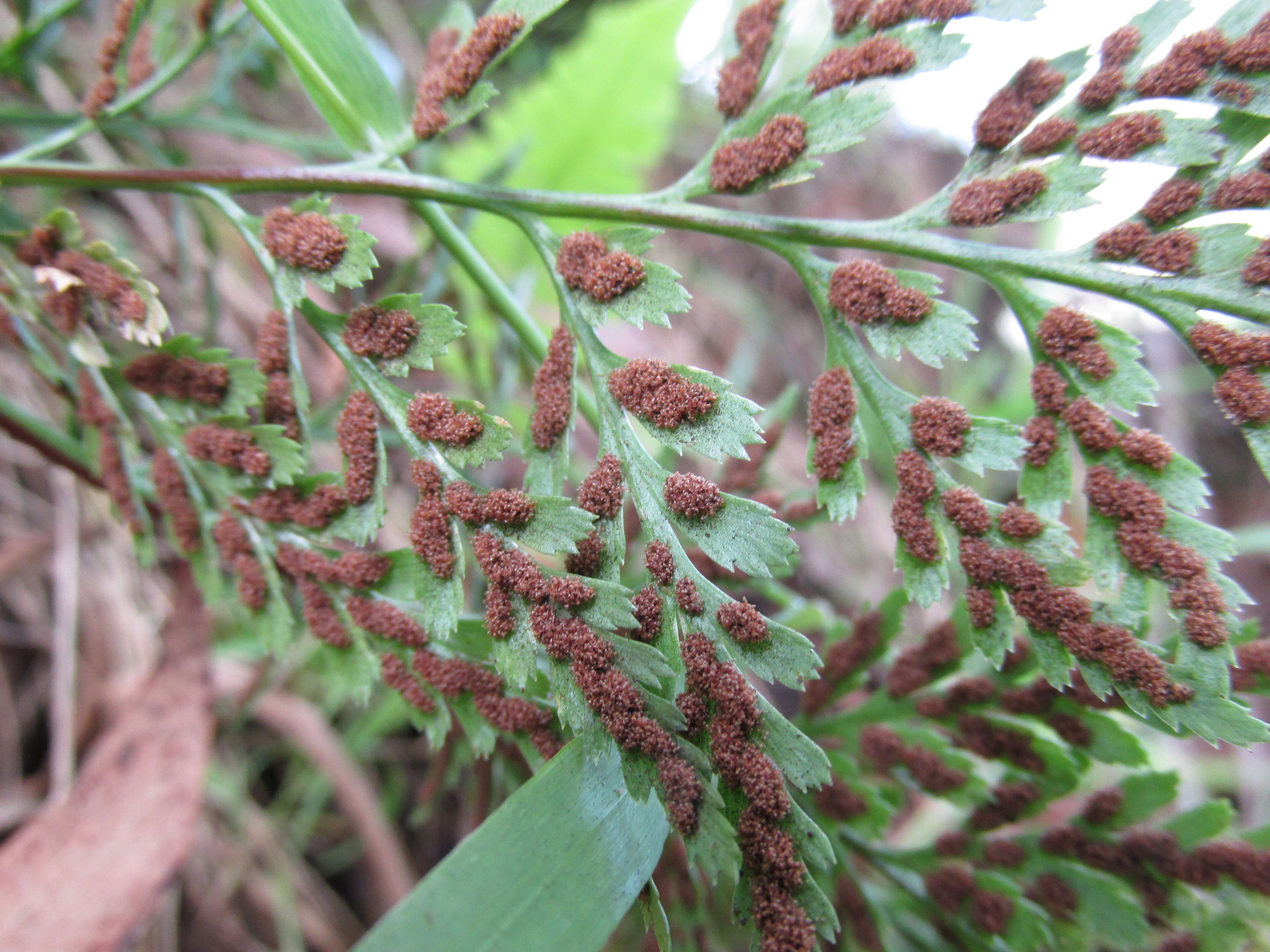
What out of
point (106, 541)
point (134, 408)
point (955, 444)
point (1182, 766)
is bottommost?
point (1182, 766)

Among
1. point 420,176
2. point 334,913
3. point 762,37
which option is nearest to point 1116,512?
point 762,37

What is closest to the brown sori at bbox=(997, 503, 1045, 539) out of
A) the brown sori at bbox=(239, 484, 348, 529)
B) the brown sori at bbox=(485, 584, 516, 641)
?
the brown sori at bbox=(485, 584, 516, 641)

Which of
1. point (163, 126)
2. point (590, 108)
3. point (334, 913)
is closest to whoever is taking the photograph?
point (163, 126)

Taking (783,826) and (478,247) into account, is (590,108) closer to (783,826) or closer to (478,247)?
(478,247)

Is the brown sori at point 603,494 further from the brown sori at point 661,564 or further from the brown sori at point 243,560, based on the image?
the brown sori at point 243,560

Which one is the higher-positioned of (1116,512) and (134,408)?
(134,408)

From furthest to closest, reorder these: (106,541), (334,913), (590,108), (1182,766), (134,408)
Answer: (590,108)
(1182,766)
(106,541)
(334,913)
(134,408)

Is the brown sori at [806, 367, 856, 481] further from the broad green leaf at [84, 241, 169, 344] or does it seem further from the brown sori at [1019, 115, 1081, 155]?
the broad green leaf at [84, 241, 169, 344]
